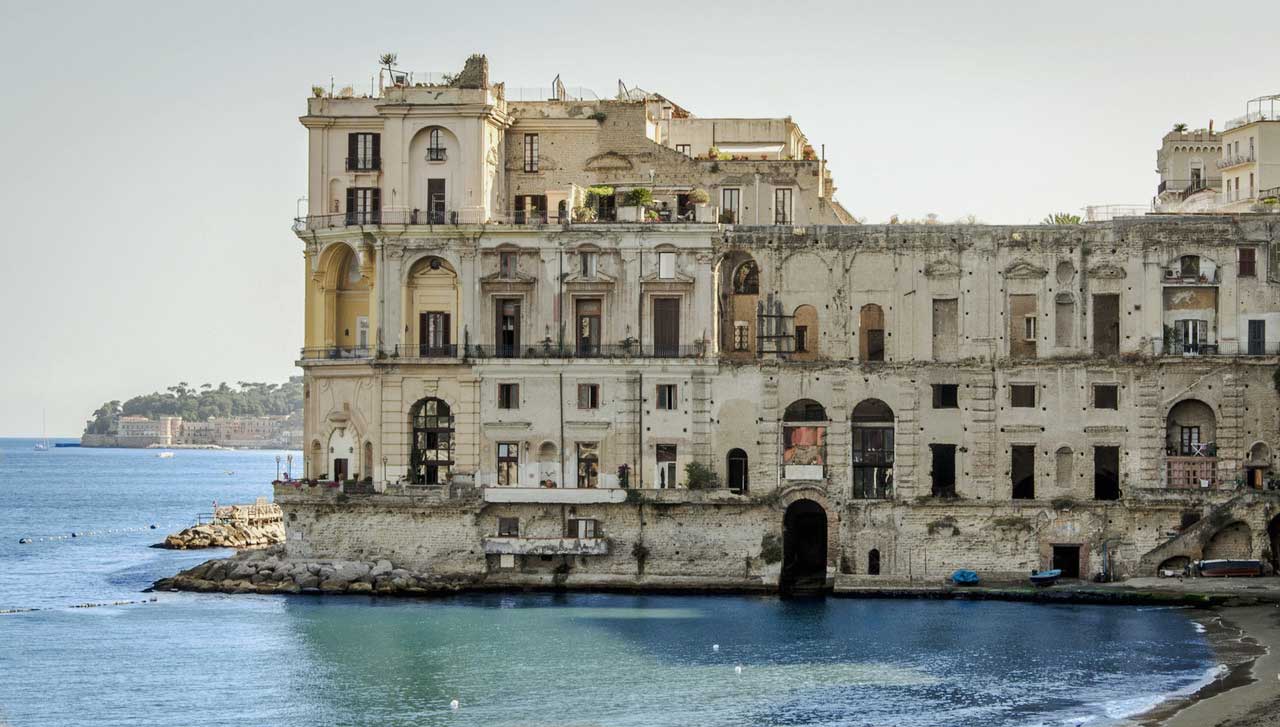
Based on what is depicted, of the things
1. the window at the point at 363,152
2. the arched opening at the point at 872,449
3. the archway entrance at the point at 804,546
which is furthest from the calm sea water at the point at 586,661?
the window at the point at 363,152

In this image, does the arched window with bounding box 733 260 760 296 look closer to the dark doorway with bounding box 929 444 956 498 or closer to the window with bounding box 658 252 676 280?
the window with bounding box 658 252 676 280

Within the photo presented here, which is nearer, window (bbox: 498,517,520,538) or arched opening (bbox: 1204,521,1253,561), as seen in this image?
arched opening (bbox: 1204,521,1253,561)

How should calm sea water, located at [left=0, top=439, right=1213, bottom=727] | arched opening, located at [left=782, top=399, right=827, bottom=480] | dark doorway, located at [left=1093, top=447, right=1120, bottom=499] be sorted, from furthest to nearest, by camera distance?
arched opening, located at [left=782, top=399, right=827, bottom=480] → dark doorway, located at [left=1093, top=447, right=1120, bottom=499] → calm sea water, located at [left=0, top=439, right=1213, bottom=727]

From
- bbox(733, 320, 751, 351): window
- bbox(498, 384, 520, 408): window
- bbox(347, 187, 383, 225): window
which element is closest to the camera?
bbox(498, 384, 520, 408): window

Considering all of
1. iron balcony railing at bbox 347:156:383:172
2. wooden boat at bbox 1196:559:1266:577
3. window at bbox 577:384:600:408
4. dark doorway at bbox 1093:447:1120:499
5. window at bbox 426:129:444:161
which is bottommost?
wooden boat at bbox 1196:559:1266:577

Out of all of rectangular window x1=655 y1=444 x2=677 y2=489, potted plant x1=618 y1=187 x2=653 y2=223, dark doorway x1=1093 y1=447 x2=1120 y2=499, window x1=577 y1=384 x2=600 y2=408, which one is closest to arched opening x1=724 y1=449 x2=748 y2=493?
rectangular window x1=655 y1=444 x2=677 y2=489

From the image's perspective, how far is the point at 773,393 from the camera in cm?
7888

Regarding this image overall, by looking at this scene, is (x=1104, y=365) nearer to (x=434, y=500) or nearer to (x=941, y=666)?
(x=941, y=666)

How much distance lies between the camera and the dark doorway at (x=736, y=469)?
79.2 meters

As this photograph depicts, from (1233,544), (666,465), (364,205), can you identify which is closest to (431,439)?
(666,465)

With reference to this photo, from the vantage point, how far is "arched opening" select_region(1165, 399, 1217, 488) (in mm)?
77688

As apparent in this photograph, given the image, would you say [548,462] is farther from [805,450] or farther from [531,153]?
[531,153]

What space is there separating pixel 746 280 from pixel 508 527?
14.7m

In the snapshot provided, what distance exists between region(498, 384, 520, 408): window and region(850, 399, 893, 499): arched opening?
545 inches
